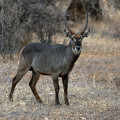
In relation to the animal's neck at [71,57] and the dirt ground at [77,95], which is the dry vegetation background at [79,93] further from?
the animal's neck at [71,57]

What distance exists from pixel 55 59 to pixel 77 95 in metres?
1.61

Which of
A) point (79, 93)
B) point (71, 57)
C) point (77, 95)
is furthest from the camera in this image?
point (79, 93)

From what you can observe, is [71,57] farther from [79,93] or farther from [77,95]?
[79,93]

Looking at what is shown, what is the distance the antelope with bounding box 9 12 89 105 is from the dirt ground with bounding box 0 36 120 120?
0.45 m

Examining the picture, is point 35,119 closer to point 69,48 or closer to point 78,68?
point 69,48

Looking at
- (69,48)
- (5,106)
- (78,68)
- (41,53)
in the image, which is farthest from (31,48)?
(78,68)

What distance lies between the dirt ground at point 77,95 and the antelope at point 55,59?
0.45 m

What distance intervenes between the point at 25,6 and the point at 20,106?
868 cm

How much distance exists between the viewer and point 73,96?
993cm

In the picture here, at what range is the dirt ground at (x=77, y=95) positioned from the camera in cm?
777

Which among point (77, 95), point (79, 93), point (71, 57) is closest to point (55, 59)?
point (71, 57)

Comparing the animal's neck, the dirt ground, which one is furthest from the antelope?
the dirt ground

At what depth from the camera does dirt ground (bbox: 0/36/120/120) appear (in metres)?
7.77

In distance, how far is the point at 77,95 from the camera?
1003cm
